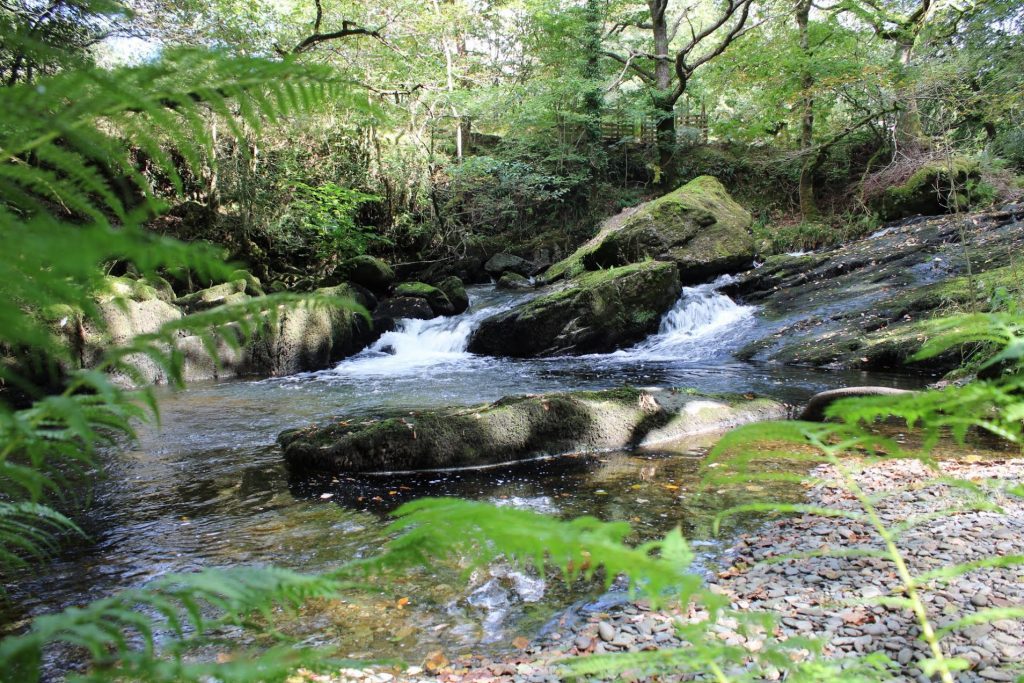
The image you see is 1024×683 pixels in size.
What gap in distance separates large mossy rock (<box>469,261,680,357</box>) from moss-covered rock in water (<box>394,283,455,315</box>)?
2.03 metres

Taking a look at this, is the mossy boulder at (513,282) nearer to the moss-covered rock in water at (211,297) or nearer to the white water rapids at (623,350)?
the white water rapids at (623,350)

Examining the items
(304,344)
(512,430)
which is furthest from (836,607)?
(304,344)

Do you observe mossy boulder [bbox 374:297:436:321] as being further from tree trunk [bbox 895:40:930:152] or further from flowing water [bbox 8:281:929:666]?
tree trunk [bbox 895:40:930:152]

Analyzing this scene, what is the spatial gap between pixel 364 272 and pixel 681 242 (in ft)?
25.4

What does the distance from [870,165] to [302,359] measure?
17.0 m

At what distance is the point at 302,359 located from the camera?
434 inches

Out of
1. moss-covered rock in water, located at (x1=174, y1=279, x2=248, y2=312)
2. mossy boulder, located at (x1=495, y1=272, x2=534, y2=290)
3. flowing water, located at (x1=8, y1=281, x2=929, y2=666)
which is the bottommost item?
flowing water, located at (x1=8, y1=281, x2=929, y2=666)

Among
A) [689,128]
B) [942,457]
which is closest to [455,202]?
[689,128]

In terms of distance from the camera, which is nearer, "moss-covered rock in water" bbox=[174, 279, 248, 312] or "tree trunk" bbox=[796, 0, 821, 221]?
"moss-covered rock in water" bbox=[174, 279, 248, 312]

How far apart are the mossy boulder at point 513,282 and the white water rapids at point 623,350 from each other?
222 cm

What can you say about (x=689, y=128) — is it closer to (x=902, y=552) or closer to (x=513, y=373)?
(x=513, y=373)

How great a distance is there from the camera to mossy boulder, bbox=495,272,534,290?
15941mm

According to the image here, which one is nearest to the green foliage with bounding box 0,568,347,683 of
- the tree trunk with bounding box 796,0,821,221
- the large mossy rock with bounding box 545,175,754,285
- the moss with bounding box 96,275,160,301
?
the moss with bounding box 96,275,160,301

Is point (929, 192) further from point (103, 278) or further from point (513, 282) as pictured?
point (103, 278)
